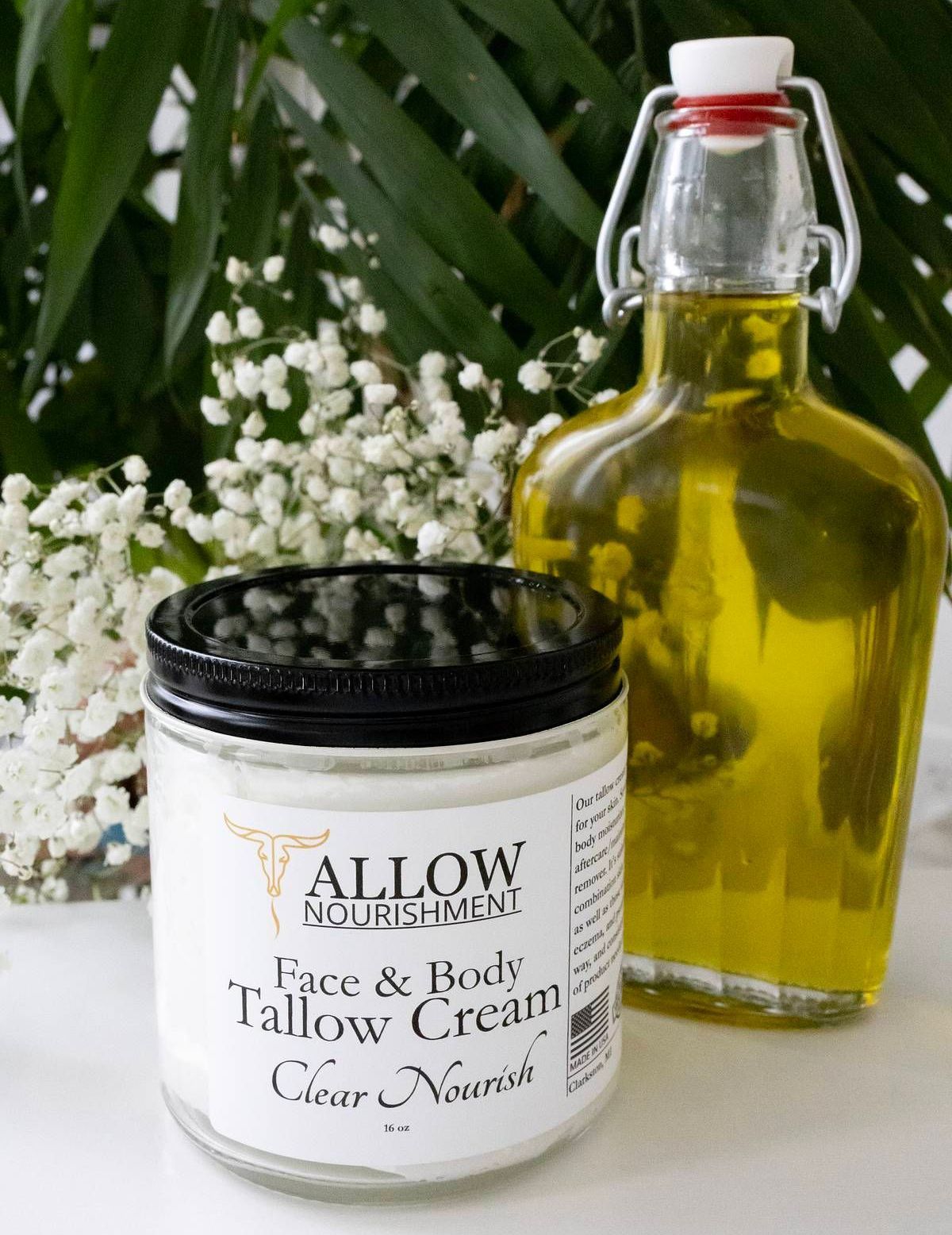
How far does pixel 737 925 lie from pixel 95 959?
243mm

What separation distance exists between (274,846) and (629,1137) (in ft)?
0.49

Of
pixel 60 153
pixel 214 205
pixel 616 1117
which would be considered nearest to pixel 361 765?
pixel 616 1117

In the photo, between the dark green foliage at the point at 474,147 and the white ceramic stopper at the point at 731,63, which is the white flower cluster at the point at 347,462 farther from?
the white ceramic stopper at the point at 731,63

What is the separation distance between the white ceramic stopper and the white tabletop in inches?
12.3

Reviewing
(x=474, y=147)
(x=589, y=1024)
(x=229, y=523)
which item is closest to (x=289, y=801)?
(x=589, y=1024)

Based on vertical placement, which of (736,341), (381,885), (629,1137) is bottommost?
(629,1137)

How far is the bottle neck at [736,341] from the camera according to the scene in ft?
1.36

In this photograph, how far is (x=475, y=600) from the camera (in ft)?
A: 1.30

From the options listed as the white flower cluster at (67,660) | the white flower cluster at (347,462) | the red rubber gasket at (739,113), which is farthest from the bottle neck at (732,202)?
the white flower cluster at (67,660)

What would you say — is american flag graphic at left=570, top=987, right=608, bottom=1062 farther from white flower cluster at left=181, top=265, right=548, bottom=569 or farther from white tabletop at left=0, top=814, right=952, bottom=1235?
white flower cluster at left=181, top=265, right=548, bottom=569

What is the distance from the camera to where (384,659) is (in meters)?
0.34

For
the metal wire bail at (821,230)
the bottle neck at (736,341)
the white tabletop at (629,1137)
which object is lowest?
the white tabletop at (629,1137)

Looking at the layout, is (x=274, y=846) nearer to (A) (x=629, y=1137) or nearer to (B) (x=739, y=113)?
(A) (x=629, y=1137)

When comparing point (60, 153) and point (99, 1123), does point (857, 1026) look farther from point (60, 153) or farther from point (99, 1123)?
point (60, 153)
